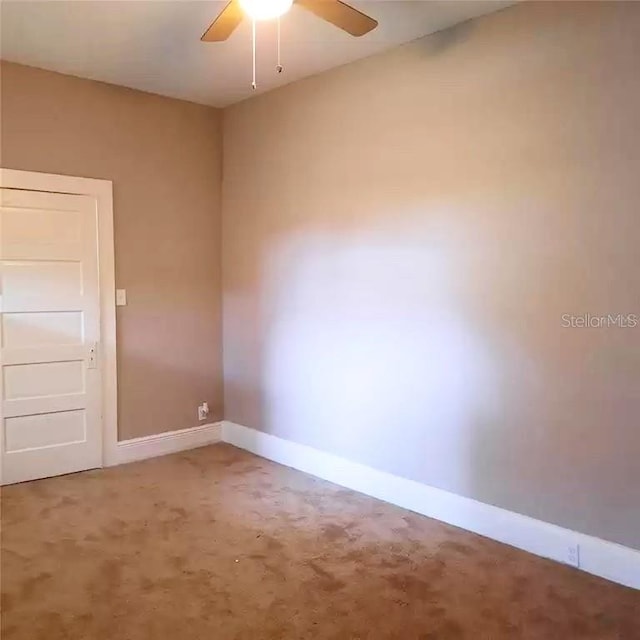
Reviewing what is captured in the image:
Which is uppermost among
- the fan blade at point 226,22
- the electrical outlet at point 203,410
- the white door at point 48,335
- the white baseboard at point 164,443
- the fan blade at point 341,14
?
the fan blade at point 341,14

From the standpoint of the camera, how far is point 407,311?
365 centimetres

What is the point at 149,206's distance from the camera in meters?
4.60

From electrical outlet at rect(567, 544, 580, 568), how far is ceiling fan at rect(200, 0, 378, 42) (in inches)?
99.0

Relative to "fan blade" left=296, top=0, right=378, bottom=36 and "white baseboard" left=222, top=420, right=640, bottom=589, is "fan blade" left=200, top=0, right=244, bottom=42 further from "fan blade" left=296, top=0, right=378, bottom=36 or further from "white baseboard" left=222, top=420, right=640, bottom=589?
"white baseboard" left=222, top=420, right=640, bottom=589

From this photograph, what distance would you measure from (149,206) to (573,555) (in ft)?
11.6

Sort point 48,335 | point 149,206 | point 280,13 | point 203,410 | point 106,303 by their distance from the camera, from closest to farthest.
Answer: point 280,13 → point 48,335 → point 106,303 → point 149,206 → point 203,410

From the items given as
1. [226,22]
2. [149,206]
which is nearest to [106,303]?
[149,206]

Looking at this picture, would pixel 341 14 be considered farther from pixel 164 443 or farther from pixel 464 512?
pixel 164 443

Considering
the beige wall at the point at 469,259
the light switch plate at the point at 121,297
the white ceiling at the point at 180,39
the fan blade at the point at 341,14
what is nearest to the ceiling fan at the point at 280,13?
the fan blade at the point at 341,14

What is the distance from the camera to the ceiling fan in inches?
94.6

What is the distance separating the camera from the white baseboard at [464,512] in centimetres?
281

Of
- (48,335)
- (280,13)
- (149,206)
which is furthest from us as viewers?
(149,206)

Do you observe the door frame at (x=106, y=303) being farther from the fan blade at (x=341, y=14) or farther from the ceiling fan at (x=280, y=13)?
the fan blade at (x=341, y=14)

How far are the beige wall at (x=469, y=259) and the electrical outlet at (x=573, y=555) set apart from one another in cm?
10
